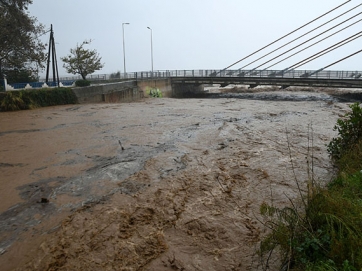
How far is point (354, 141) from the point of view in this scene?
8.87 meters

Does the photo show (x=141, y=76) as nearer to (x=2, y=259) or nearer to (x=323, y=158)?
(x=323, y=158)

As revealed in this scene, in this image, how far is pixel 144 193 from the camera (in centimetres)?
780

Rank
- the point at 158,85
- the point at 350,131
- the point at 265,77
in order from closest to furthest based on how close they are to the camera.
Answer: the point at 350,131 < the point at 265,77 < the point at 158,85

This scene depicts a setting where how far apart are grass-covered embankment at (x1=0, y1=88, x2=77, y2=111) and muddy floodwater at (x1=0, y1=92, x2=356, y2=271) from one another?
8.56 metres

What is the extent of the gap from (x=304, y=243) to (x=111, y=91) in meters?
30.0

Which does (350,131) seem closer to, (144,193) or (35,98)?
(144,193)

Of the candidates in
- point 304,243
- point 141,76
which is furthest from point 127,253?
point 141,76

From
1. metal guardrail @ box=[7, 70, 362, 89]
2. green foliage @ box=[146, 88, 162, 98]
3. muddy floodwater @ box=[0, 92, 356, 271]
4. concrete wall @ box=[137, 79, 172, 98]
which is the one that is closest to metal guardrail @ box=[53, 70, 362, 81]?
metal guardrail @ box=[7, 70, 362, 89]

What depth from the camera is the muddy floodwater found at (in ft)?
17.5

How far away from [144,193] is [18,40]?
1046 inches

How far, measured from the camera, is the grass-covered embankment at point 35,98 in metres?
23.1

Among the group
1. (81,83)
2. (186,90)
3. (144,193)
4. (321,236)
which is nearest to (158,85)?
(186,90)

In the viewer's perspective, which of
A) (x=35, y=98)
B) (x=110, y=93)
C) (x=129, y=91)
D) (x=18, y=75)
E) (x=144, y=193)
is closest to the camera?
(x=144, y=193)

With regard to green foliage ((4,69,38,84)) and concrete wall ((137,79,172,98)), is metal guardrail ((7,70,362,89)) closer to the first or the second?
concrete wall ((137,79,172,98))
